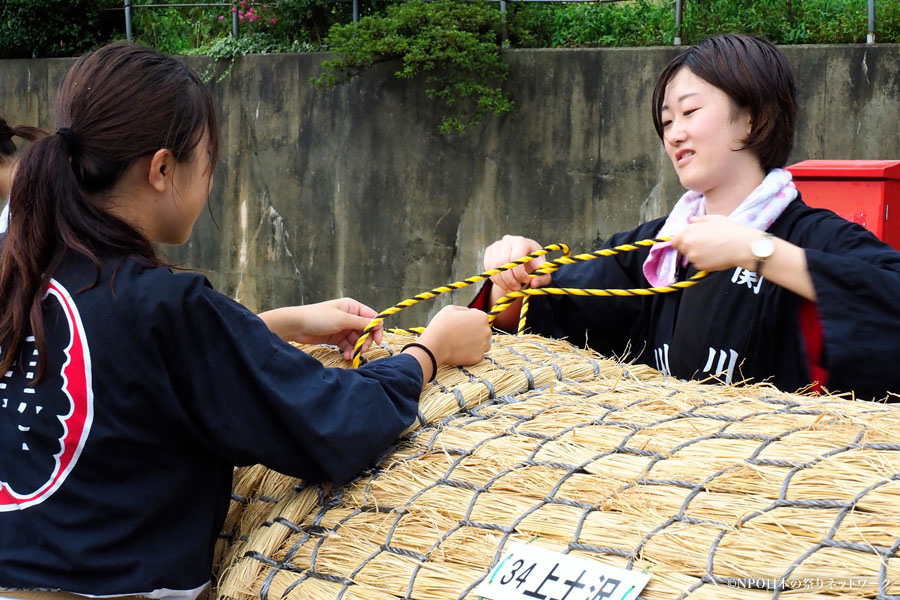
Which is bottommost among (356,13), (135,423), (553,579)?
(553,579)

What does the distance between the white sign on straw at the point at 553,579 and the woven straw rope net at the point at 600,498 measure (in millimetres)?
19

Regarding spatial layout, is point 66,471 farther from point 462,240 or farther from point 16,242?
point 462,240

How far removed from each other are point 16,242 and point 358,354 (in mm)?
688

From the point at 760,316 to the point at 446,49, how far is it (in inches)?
181

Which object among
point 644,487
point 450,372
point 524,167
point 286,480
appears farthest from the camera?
point 524,167

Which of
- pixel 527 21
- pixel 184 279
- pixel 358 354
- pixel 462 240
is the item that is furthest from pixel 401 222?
pixel 184 279

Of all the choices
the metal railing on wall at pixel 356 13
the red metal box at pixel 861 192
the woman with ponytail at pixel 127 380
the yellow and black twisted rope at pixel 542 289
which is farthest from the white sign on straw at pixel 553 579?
the metal railing on wall at pixel 356 13

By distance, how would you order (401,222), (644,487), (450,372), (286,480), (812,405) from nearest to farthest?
(644,487) → (812,405) → (286,480) → (450,372) → (401,222)

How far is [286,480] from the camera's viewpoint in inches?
67.0

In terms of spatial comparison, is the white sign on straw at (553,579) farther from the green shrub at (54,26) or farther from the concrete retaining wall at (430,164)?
the green shrub at (54,26)

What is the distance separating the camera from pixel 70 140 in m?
1.51

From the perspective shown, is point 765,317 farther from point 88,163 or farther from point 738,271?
point 88,163

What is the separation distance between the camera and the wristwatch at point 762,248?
6.11 feet

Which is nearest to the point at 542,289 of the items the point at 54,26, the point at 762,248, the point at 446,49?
the point at 762,248
